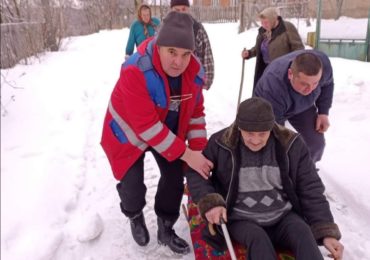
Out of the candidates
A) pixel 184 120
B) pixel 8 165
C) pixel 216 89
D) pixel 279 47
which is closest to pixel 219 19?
pixel 216 89

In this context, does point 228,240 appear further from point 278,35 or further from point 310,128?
point 278,35

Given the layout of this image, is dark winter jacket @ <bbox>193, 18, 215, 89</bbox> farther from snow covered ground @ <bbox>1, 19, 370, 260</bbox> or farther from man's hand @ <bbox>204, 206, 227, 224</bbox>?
man's hand @ <bbox>204, 206, 227, 224</bbox>

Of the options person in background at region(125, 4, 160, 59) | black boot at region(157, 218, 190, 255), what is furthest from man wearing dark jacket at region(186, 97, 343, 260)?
person in background at region(125, 4, 160, 59)

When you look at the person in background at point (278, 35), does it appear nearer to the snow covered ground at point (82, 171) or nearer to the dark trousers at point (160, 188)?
the snow covered ground at point (82, 171)

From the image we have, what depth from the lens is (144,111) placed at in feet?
7.16

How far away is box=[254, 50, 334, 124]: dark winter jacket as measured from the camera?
2.82m

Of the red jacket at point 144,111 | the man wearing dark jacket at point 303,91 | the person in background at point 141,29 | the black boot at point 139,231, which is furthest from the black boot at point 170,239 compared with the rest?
the person in background at point 141,29

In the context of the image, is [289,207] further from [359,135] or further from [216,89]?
[216,89]

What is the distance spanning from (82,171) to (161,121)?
184cm

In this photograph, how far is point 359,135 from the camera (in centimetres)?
459

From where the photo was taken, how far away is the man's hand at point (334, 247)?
6.82 ft

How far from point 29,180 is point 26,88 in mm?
658

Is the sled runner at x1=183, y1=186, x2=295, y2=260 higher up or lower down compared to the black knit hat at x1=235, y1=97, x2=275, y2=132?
lower down

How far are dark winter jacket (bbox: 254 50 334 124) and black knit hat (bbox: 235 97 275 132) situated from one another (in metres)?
0.71
